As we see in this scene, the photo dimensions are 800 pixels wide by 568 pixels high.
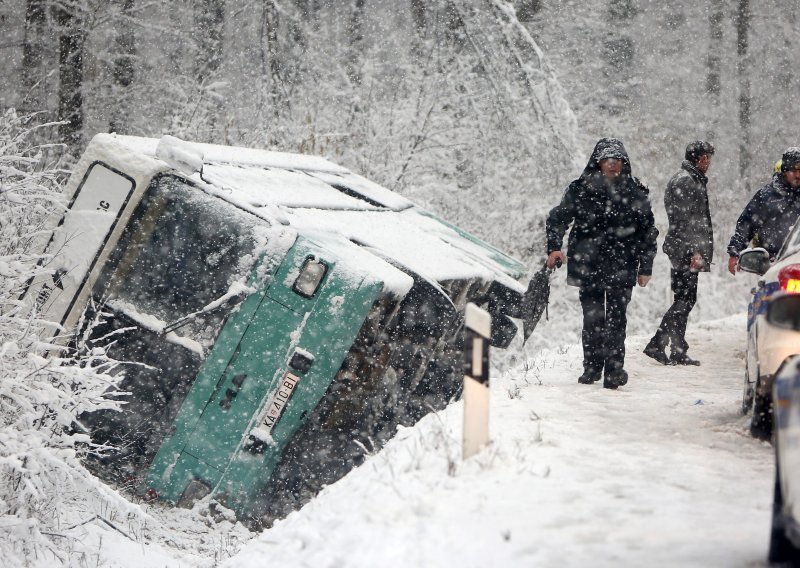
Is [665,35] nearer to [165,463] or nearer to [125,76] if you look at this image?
[125,76]

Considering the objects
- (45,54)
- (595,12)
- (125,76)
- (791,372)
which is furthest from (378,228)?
(595,12)

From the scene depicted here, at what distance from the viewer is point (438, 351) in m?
8.19

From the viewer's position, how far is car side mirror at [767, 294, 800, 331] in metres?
3.09

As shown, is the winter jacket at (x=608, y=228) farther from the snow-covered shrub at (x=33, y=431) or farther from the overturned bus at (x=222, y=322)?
the snow-covered shrub at (x=33, y=431)

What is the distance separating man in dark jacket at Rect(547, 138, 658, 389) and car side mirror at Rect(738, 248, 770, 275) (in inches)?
47.1

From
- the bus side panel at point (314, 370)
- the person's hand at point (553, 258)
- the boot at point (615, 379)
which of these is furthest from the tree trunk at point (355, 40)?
the bus side panel at point (314, 370)

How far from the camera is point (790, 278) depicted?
4.97 metres

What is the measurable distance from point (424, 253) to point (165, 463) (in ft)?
8.97

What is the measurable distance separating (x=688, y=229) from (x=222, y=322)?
4.03 metres

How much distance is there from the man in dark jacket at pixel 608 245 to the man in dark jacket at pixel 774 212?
47.4 inches

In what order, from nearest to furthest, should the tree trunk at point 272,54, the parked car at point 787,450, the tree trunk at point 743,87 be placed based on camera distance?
1. the parked car at point 787,450
2. the tree trunk at point 272,54
3. the tree trunk at point 743,87

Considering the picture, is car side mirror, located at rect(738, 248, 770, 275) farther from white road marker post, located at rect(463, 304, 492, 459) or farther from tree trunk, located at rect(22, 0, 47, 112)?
tree trunk, located at rect(22, 0, 47, 112)

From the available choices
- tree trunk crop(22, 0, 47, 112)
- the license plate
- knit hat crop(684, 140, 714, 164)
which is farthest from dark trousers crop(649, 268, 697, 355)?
tree trunk crop(22, 0, 47, 112)

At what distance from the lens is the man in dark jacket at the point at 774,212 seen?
7867 millimetres
